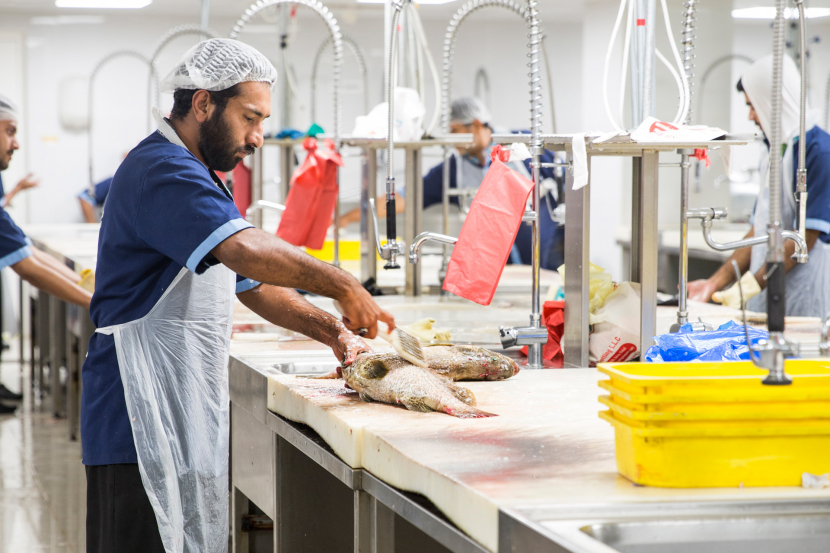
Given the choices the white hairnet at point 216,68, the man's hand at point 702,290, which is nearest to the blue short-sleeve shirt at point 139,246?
the white hairnet at point 216,68

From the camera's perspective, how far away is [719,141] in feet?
6.59

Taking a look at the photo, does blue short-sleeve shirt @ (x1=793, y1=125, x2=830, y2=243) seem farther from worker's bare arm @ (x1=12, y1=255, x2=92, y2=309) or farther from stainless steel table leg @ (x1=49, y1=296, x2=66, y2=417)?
stainless steel table leg @ (x1=49, y1=296, x2=66, y2=417)

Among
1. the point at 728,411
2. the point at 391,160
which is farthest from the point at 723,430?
the point at 391,160

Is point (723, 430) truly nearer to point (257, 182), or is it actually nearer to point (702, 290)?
point (702, 290)

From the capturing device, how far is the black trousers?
174cm

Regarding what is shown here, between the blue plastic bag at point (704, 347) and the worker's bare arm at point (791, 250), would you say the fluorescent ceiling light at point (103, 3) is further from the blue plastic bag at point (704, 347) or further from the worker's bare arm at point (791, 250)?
the blue plastic bag at point (704, 347)

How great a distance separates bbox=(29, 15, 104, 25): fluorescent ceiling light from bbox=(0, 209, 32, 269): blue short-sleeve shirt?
4.88 metres

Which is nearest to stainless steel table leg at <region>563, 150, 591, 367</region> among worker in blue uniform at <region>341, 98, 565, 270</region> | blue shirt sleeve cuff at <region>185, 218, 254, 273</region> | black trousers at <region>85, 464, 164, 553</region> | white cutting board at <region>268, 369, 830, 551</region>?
white cutting board at <region>268, 369, 830, 551</region>

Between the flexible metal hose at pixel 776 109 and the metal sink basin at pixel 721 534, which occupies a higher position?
the flexible metal hose at pixel 776 109

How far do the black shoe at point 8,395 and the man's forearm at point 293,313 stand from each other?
13.3 ft

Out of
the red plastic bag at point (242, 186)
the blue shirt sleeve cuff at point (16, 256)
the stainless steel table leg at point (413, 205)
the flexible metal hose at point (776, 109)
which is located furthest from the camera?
the red plastic bag at point (242, 186)

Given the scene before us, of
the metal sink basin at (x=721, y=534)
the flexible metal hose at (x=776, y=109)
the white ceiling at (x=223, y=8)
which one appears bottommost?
the metal sink basin at (x=721, y=534)

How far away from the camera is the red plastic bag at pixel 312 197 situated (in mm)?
3289

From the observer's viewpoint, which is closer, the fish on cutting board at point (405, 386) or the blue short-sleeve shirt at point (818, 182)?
the fish on cutting board at point (405, 386)
